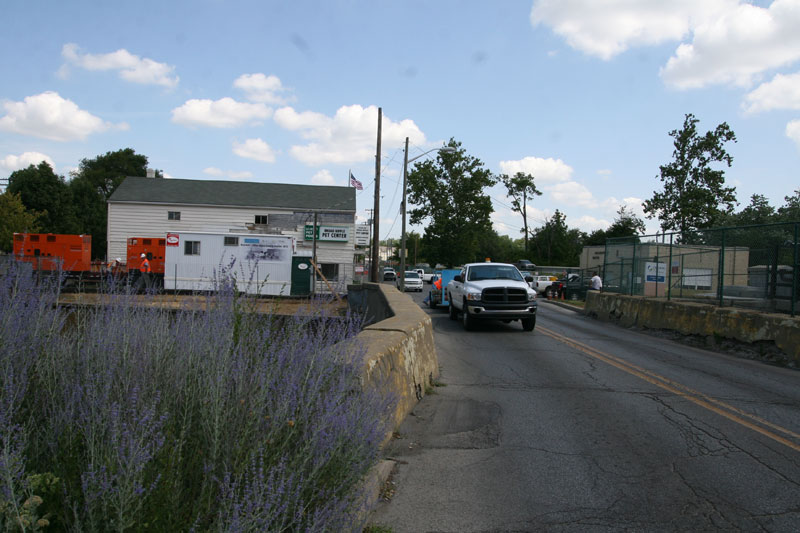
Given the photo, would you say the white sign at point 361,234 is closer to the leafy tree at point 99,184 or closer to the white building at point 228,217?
the white building at point 228,217

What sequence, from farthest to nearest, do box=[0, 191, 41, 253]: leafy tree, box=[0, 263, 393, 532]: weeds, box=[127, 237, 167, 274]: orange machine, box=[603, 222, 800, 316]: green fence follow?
box=[0, 191, 41, 253]: leafy tree < box=[127, 237, 167, 274]: orange machine < box=[603, 222, 800, 316]: green fence < box=[0, 263, 393, 532]: weeds

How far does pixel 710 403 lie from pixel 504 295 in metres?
8.38

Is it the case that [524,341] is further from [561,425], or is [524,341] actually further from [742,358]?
[561,425]

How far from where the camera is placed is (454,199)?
75.4m

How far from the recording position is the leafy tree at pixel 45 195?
185ft

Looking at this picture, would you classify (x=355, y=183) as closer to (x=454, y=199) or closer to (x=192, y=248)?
(x=192, y=248)

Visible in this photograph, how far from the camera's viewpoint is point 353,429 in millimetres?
3441

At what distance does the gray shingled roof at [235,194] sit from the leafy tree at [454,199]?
29562 millimetres

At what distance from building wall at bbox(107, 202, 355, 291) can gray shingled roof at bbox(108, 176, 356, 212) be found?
50cm

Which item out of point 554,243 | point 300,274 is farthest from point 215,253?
point 554,243

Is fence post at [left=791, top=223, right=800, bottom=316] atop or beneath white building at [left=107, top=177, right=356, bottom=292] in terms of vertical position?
beneath

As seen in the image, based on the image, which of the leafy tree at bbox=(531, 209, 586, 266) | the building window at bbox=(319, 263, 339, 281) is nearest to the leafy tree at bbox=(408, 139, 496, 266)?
the leafy tree at bbox=(531, 209, 586, 266)

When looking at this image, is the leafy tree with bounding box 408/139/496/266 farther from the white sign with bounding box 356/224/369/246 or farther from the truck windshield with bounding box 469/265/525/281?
the truck windshield with bounding box 469/265/525/281

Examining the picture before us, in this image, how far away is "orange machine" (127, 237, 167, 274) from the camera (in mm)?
33531
